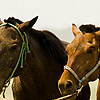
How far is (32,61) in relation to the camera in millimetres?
4383

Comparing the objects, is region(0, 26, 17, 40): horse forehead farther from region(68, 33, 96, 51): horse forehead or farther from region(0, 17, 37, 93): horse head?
region(68, 33, 96, 51): horse forehead

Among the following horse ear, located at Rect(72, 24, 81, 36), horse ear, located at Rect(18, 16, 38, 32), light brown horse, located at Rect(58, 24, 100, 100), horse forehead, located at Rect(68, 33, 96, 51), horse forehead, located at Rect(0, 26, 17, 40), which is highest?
horse ear, located at Rect(18, 16, 38, 32)

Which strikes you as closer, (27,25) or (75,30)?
(27,25)

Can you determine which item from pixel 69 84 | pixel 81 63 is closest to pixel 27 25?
pixel 81 63

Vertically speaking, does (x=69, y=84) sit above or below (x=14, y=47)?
below

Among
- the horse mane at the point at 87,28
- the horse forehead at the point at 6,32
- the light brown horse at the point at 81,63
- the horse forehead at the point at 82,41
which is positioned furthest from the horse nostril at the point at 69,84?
the horse forehead at the point at 6,32

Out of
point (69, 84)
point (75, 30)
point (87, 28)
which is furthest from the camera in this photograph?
point (75, 30)

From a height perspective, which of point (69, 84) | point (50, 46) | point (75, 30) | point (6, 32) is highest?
point (6, 32)

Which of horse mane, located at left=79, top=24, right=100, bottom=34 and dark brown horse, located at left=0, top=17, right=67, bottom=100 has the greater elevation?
horse mane, located at left=79, top=24, right=100, bottom=34

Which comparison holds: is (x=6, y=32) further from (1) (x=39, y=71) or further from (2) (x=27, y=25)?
(1) (x=39, y=71)

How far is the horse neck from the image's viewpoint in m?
4.38

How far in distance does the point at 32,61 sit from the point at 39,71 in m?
0.25

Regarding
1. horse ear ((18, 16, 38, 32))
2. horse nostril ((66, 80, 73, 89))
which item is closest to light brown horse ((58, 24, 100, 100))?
horse nostril ((66, 80, 73, 89))

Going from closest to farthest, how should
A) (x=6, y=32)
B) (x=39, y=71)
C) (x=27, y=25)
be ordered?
(x=6, y=32) < (x=27, y=25) < (x=39, y=71)
